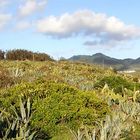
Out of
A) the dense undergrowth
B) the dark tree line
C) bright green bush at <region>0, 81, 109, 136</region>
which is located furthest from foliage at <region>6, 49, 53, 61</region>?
bright green bush at <region>0, 81, 109, 136</region>

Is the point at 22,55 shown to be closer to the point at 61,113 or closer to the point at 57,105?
the point at 57,105

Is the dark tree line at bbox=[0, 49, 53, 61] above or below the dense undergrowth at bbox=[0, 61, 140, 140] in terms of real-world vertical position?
above

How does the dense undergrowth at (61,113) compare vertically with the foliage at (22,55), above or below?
below

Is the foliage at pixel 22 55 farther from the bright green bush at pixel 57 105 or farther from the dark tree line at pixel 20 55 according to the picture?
the bright green bush at pixel 57 105

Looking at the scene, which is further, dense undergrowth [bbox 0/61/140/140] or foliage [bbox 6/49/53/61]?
foliage [bbox 6/49/53/61]

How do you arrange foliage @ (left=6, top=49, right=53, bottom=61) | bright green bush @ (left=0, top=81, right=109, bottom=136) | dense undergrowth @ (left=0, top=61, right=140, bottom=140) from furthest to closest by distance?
1. foliage @ (left=6, top=49, right=53, bottom=61)
2. bright green bush @ (left=0, top=81, right=109, bottom=136)
3. dense undergrowth @ (left=0, top=61, right=140, bottom=140)

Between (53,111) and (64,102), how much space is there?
0.60 m

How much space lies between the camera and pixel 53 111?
1173 cm

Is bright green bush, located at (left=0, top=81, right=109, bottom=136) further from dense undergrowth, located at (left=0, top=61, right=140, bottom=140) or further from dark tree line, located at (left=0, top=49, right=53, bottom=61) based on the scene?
dark tree line, located at (left=0, top=49, right=53, bottom=61)

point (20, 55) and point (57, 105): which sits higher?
point (20, 55)

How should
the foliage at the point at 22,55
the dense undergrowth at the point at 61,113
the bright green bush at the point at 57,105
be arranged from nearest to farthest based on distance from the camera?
the dense undergrowth at the point at 61,113 → the bright green bush at the point at 57,105 → the foliage at the point at 22,55

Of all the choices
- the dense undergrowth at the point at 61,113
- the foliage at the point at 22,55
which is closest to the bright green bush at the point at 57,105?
the dense undergrowth at the point at 61,113

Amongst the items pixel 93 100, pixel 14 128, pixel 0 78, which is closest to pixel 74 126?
pixel 93 100

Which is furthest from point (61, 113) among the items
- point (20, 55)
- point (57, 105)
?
point (20, 55)
